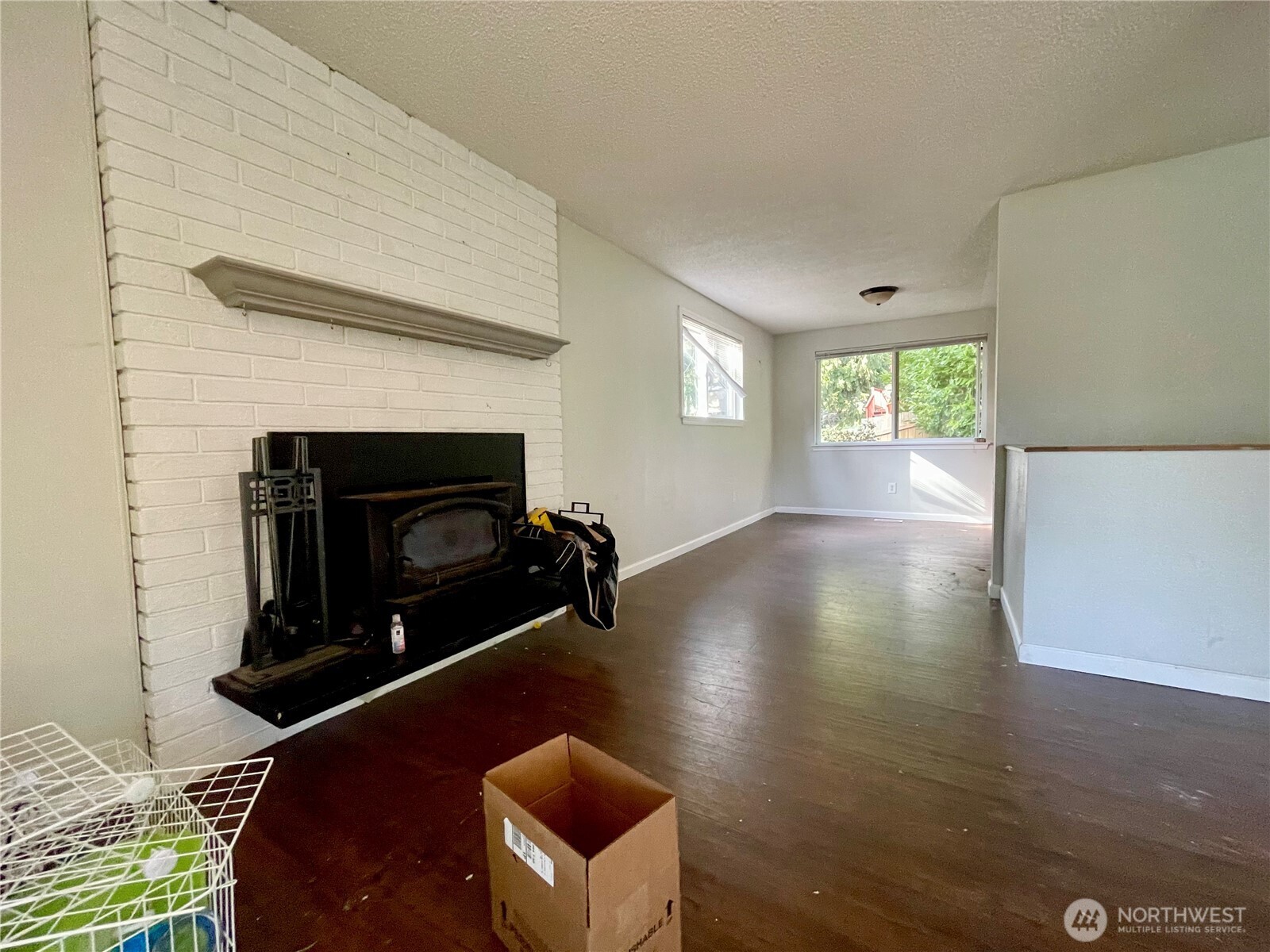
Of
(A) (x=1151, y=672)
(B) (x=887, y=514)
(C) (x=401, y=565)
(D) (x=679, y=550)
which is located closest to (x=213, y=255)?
(C) (x=401, y=565)

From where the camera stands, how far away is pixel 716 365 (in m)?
5.64

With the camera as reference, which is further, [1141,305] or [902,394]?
[902,394]

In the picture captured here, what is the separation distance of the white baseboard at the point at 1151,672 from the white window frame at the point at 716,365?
3.07 meters

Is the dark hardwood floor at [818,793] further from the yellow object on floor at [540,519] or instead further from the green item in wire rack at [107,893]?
the yellow object on floor at [540,519]

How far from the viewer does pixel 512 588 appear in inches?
97.9

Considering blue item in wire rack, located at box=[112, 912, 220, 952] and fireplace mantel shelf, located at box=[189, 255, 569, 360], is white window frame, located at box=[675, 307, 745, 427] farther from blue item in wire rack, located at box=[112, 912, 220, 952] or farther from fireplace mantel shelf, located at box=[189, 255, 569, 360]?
blue item in wire rack, located at box=[112, 912, 220, 952]

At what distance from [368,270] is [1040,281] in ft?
11.4

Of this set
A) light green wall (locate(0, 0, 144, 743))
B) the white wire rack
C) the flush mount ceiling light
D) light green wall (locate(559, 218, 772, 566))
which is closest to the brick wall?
light green wall (locate(0, 0, 144, 743))

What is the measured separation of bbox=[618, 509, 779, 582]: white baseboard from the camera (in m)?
3.99

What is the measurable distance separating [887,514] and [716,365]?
10.2ft

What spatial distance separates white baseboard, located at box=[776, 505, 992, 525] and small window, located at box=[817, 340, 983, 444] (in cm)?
93

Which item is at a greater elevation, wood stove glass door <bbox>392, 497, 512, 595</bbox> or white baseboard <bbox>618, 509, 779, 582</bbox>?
wood stove glass door <bbox>392, 497, 512, 595</bbox>

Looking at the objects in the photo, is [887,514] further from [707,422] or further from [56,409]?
[56,409]

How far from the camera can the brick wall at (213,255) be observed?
4.97ft
